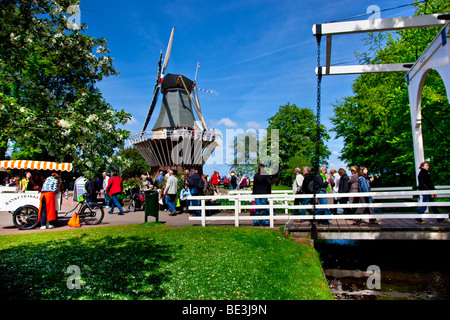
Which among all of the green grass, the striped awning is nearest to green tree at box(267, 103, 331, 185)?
the striped awning

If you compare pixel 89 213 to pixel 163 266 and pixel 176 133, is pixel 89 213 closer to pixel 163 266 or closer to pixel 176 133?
pixel 163 266

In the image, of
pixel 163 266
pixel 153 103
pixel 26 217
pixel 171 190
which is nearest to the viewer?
pixel 163 266

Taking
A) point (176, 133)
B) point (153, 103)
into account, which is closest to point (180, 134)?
point (176, 133)

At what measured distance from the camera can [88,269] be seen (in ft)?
18.2

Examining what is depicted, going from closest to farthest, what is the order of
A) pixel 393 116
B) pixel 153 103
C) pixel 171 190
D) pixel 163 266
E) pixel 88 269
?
pixel 88 269
pixel 163 266
pixel 171 190
pixel 393 116
pixel 153 103

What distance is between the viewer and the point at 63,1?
5008mm

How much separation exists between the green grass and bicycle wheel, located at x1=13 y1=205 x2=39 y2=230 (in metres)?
1.83

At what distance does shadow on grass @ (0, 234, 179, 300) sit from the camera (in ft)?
15.0

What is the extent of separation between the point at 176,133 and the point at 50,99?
30377mm

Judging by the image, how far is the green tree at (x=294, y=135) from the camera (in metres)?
43.9

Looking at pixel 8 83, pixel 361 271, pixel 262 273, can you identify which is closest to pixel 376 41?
pixel 361 271

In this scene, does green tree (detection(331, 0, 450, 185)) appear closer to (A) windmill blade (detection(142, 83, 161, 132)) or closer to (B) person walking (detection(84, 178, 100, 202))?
(B) person walking (detection(84, 178, 100, 202))

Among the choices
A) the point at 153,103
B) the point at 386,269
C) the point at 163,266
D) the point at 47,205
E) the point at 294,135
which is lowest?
the point at 386,269

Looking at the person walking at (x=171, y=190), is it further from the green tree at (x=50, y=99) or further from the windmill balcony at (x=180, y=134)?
the windmill balcony at (x=180, y=134)
